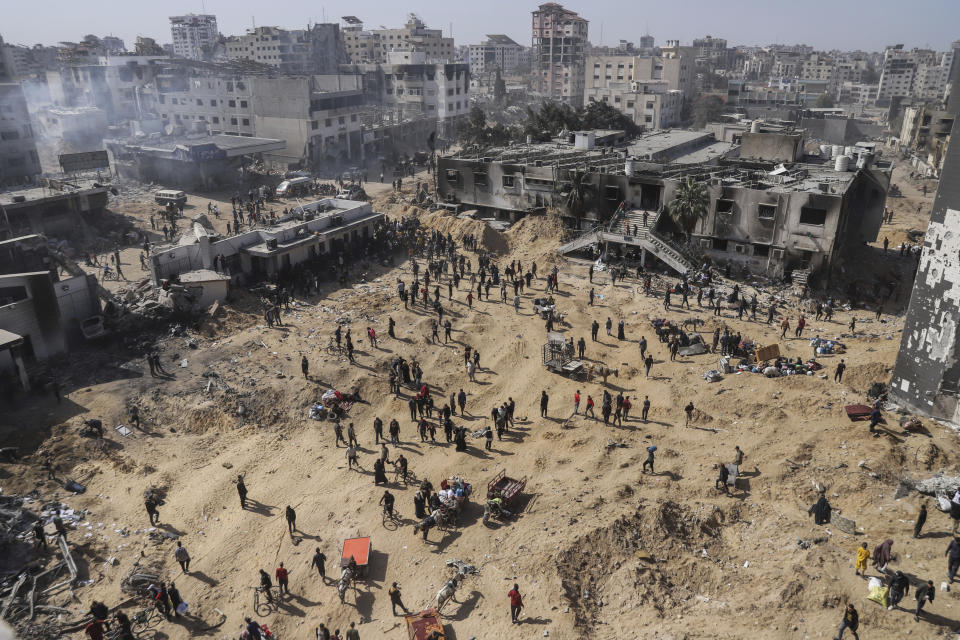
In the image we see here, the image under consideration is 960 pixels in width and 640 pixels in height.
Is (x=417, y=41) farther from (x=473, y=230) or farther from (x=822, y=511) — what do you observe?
(x=822, y=511)

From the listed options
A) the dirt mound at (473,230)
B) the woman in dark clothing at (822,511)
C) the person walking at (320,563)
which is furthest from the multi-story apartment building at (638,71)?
the person walking at (320,563)

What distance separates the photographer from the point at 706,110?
10506 cm

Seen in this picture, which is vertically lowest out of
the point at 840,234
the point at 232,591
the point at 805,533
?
the point at 232,591

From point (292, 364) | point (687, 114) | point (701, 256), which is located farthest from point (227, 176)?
point (687, 114)

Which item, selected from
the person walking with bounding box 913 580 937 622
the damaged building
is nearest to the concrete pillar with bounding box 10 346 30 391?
the person walking with bounding box 913 580 937 622

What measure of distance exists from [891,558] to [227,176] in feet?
204

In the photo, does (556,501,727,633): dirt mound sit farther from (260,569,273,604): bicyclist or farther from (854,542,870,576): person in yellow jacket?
(260,569,273,604): bicyclist

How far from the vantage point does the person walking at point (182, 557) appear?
58.5 feet

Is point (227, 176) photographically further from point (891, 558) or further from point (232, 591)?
point (891, 558)

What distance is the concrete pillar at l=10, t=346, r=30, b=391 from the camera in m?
25.0

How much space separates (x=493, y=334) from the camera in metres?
32.0

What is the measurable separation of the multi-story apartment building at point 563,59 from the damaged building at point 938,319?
117857 millimetres

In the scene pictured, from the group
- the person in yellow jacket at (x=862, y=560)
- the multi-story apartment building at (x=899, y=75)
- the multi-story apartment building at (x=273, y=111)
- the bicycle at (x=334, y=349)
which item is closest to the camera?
the person in yellow jacket at (x=862, y=560)

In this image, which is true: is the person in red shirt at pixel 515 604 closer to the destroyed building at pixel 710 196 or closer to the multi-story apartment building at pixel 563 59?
the destroyed building at pixel 710 196
